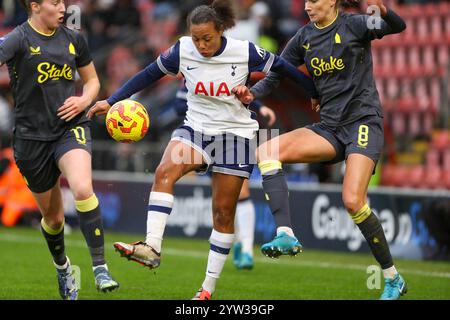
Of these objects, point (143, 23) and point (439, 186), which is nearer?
point (439, 186)

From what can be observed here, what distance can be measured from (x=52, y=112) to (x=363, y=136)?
254cm

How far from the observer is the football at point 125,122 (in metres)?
7.60

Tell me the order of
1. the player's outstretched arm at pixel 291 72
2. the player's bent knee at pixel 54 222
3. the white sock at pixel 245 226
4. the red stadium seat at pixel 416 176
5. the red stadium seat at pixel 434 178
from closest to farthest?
the player's outstretched arm at pixel 291 72 < the player's bent knee at pixel 54 222 < the white sock at pixel 245 226 < the red stadium seat at pixel 434 178 < the red stadium seat at pixel 416 176

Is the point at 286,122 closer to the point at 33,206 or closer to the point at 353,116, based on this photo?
the point at 33,206

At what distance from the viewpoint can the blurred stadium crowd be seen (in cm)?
1475

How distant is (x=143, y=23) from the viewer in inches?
821

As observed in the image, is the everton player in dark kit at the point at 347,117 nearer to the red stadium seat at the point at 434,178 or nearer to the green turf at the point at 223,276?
the green turf at the point at 223,276

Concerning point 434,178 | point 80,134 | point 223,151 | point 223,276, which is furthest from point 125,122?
point 434,178

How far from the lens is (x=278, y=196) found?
752cm

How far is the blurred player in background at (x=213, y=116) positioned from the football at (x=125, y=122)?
0.28 ft

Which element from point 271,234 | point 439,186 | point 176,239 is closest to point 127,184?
point 176,239

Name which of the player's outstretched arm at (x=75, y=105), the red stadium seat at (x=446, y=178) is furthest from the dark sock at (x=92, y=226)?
the red stadium seat at (x=446, y=178)

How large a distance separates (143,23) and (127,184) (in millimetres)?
6732

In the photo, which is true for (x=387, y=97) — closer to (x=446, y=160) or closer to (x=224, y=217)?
(x=446, y=160)
